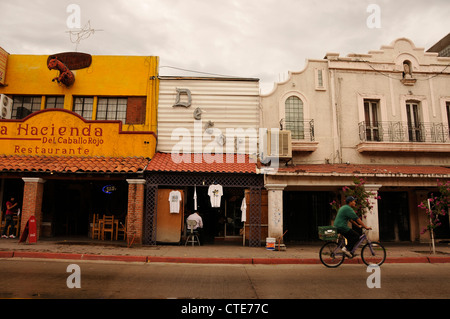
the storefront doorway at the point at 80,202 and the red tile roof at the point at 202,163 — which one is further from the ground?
the red tile roof at the point at 202,163

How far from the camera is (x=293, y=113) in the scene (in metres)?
15.3

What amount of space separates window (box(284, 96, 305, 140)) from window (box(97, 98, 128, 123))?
316 inches

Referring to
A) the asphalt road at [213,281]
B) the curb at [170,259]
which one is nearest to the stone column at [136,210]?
the curb at [170,259]

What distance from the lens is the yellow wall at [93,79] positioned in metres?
15.3

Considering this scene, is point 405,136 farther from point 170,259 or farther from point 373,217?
point 170,259

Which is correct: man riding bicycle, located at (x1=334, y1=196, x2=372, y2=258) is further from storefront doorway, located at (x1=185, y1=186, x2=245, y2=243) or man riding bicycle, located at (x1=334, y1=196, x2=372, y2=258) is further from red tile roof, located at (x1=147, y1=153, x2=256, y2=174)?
storefront doorway, located at (x1=185, y1=186, x2=245, y2=243)

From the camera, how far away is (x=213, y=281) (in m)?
7.45

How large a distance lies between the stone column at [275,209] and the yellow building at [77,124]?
5521 millimetres

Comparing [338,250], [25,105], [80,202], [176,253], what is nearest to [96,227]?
[80,202]

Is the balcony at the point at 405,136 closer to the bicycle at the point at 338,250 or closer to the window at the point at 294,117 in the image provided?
the window at the point at 294,117

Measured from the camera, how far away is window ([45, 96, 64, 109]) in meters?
15.5
